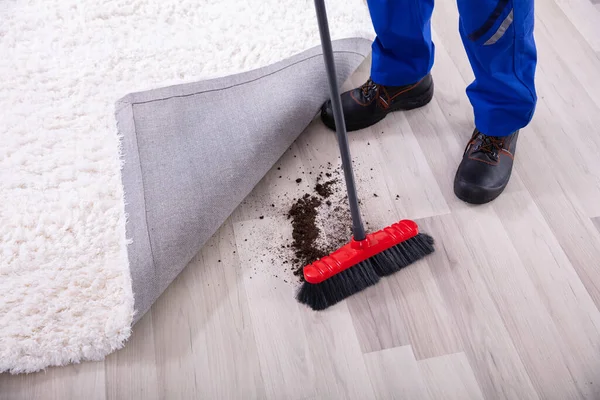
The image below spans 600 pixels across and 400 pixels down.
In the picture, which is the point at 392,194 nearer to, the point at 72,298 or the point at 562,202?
the point at 562,202

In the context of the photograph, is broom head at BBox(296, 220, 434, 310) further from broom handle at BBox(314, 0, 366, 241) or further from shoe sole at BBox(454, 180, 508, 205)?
shoe sole at BBox(454, 180, 508, 205)

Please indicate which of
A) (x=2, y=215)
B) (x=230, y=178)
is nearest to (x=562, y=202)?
(x=230, y=178)

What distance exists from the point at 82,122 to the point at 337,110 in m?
0.83

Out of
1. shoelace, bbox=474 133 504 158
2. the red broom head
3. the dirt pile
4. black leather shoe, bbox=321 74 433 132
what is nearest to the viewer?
the red broom head

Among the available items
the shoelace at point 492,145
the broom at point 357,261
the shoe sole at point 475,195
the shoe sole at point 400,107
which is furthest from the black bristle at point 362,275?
the shoe sole at point 400,107

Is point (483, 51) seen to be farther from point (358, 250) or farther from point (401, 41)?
point (358, 250)

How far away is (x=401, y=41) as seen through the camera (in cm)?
155

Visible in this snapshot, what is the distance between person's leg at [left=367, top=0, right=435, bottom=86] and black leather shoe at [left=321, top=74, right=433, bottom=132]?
0.9 inches

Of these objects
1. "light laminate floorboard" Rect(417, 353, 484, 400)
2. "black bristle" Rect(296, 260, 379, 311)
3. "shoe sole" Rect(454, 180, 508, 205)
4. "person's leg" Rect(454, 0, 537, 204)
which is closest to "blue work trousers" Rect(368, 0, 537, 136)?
"person's leg" Rect(454, 0, 537, 204)

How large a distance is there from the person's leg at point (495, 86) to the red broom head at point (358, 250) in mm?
241

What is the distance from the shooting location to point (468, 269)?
1.42 metres

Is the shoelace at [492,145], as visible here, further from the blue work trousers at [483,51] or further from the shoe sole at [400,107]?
the shoe sole at [400,107]

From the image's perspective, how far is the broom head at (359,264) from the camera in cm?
136

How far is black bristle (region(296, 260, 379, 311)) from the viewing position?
1362 millimetres
